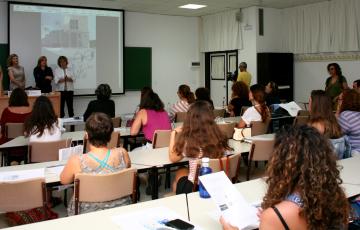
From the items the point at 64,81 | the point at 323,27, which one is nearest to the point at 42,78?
the point at 64,81

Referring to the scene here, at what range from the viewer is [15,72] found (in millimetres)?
8992

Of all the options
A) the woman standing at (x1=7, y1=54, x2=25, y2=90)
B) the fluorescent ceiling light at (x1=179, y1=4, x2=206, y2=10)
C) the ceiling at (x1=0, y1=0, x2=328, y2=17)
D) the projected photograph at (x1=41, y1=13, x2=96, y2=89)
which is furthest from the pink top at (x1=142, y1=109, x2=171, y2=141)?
the fluorescent ceiling light at (x1=179, y1=4, x2=206, y2=10)

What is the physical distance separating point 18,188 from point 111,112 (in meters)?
3.73

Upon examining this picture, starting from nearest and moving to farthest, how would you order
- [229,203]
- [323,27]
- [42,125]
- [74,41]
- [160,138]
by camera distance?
[229,203] < [42,125] < [160,138] < [323,27] < [74,41]

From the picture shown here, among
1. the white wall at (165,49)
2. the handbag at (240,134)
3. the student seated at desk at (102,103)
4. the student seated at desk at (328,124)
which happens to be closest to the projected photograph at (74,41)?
the white wall at (165,49)

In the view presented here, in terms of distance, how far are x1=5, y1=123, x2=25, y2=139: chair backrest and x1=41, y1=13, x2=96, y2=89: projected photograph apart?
4740mm

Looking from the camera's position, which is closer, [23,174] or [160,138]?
[23,174]

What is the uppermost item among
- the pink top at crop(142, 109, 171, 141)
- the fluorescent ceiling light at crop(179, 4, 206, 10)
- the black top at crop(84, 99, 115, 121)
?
the fluorescent ceiling light at crop(179, 4, 206, 10)

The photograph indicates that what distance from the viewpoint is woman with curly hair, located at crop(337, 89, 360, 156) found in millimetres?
4246

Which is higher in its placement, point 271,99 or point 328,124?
point 271,99

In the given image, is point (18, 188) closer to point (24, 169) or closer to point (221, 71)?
point (24, 169)

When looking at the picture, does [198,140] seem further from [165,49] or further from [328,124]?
[165,49]

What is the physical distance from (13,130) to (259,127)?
10.8ft

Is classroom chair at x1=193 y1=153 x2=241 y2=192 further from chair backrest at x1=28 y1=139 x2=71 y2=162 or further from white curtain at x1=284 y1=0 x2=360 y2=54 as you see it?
white curtain at x1=284 y1=0 x2=360 y2=54
